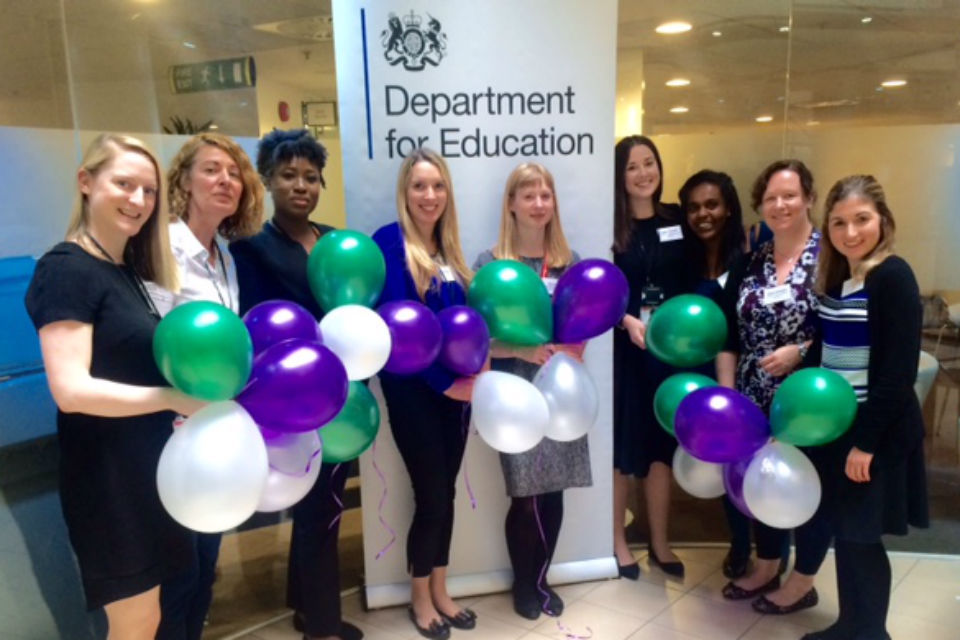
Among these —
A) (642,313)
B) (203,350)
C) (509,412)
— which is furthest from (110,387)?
(642,313)

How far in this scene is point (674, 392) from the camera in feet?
7.38

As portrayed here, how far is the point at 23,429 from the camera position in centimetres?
229

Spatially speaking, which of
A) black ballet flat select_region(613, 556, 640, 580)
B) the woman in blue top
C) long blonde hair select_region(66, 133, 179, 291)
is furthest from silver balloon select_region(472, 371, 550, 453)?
black ballet flat select_region(613, 556, 640, 580)

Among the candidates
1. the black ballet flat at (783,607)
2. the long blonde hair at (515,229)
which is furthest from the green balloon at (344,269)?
the black ballet flat at (783,607)

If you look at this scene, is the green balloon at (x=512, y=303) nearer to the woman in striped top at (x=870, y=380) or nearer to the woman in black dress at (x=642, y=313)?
the woman in black dress at (x=642, y=313)

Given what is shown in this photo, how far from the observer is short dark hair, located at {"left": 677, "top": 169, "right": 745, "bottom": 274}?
2.63 meters

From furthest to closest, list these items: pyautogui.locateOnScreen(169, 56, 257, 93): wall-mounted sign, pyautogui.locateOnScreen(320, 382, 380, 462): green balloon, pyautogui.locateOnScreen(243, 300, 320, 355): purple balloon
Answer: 1. pyautogui.locateOnScreen(169, 56, 257, 93): wall-mounted sign
2. pyautogui.locateOnScreen(320, 382, 380, 462): green balloon
3. pyautogui.locateOnScreen(243, 300, 320, 355): purple balloon

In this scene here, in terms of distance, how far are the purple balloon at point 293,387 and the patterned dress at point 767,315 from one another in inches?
Answer: 57.4

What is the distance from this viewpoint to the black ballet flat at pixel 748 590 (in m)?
2.71

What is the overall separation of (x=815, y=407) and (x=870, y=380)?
0.24m

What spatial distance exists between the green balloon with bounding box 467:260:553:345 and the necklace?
90cm

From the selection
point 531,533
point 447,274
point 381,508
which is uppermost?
point 447,274

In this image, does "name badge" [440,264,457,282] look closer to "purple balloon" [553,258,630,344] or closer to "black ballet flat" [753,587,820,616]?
"purple balloon" [553,258,630,344]

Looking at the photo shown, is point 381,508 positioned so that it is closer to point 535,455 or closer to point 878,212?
point 535,455
